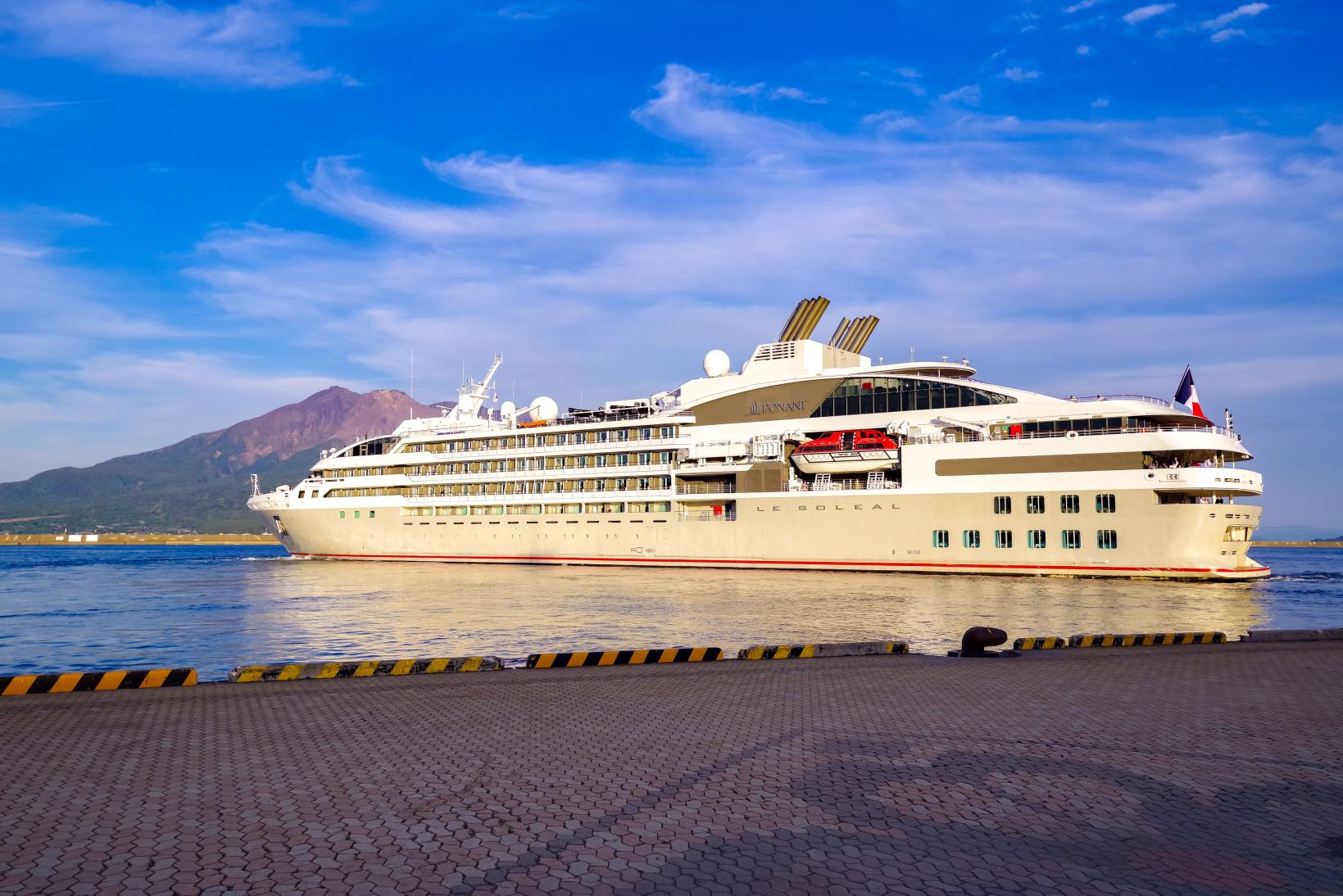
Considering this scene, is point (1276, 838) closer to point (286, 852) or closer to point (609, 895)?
point (609, 895)

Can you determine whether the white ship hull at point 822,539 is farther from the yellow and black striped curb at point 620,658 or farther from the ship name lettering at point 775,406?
the yellow and black striped curb at point 620,658

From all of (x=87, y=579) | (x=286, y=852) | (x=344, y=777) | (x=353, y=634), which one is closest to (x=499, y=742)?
(x=344, y=777)

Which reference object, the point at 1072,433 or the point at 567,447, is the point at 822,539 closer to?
the point at 1072,433

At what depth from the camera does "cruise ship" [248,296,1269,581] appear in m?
44.1

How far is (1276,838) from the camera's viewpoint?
6.32m

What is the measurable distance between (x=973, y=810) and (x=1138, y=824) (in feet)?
3.81

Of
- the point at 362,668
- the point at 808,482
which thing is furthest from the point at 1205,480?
the point at 362,668

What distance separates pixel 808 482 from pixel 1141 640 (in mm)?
34789

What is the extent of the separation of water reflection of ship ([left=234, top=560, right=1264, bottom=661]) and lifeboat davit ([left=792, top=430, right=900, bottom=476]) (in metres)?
6.21

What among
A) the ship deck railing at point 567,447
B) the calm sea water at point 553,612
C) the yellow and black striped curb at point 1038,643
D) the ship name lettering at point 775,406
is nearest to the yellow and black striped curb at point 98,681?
the calm sea water at point 553,612

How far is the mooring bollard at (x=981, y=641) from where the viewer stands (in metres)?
Result: 16.9

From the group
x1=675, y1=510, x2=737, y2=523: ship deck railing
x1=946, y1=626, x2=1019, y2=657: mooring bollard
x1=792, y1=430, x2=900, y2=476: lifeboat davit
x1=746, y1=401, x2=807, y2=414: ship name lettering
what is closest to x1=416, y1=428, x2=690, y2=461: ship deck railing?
x1=675, y1=510, x2=737, y2=523: ship deck railing

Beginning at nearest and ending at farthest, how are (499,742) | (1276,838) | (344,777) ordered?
(1276,838)
(344,777)
(499,742)

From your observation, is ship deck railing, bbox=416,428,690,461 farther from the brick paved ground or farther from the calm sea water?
the brick paved ground
